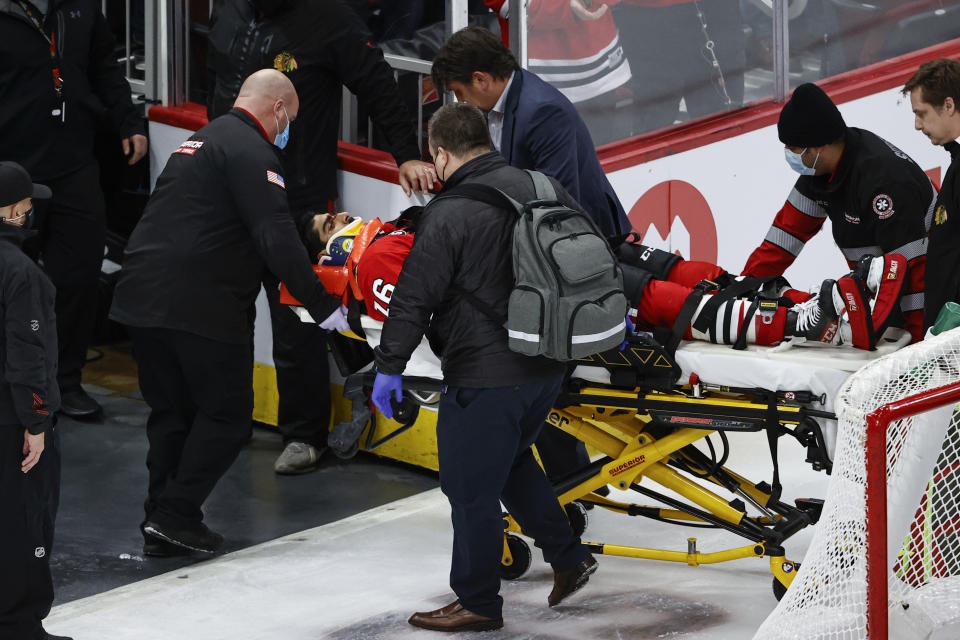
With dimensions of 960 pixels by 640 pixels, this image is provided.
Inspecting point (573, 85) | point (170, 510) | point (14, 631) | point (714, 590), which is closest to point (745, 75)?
point (573, 85)

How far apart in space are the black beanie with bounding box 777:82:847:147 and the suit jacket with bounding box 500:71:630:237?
78 centimetres

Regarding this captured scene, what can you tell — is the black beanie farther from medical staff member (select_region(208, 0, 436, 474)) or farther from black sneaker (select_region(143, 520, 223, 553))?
black sneaker (select_region(143, 520, 223, 553))

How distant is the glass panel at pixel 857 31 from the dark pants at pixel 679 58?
28 centimetres

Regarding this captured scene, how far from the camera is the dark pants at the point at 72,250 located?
682 cm

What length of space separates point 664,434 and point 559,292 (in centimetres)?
81

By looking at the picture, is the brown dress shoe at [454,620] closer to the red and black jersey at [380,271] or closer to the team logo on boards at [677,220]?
the red and black jersey at [380,271]

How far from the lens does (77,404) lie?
686cm

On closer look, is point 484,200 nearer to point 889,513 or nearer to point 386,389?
point 386,389

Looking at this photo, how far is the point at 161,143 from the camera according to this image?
7.12 meters

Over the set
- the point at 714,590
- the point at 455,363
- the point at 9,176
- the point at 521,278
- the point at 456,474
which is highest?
the point at 9,176

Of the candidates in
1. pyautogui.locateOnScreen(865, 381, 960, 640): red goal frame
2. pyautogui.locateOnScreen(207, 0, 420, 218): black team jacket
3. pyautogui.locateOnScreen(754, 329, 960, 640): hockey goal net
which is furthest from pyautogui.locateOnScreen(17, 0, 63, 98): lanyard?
pyautogui.locateOnScreen(865, 381, 960, 640): red goal frame

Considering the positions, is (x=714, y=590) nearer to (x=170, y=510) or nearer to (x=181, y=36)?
(x=170, y=510)

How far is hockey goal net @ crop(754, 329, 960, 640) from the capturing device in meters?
2.97

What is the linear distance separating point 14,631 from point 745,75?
404 cm
